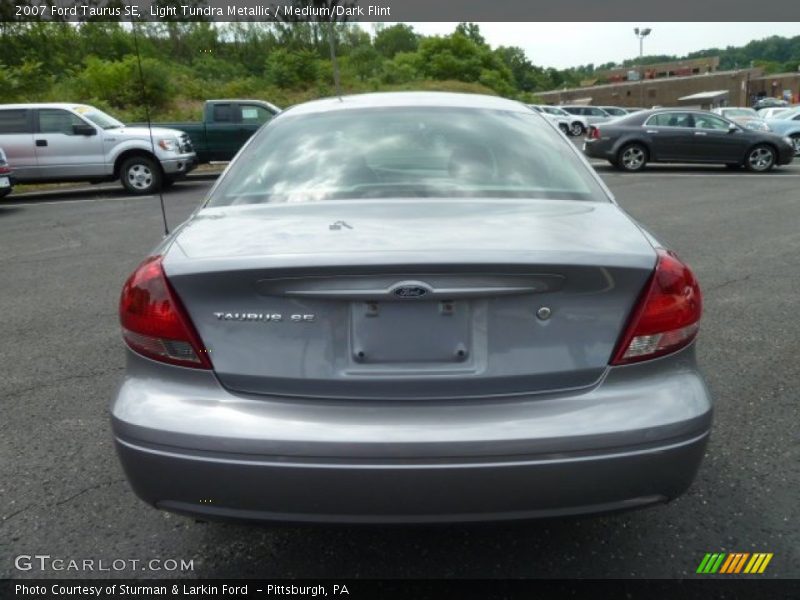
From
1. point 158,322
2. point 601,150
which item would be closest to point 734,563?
point 158,322

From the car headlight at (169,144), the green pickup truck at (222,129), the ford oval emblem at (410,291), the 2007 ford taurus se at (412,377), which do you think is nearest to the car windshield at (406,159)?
the 2007 ford taurus se at (412,377)

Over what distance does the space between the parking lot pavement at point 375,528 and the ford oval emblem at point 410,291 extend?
2.14 ft

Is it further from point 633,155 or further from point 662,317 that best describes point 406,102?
point 633,155

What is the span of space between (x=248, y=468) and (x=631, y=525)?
1.53m

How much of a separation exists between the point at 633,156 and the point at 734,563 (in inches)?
621

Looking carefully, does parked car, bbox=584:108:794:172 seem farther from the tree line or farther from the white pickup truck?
the tree line

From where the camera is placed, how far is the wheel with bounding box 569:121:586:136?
38.9 metres

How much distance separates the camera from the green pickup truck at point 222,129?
659 inches

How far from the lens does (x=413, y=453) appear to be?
1.85m

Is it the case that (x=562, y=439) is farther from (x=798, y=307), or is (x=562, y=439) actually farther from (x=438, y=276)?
(x=798, y=307)

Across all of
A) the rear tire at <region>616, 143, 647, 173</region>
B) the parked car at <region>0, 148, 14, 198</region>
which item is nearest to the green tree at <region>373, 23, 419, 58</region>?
the rear tire at <region>616, 143, 647, 173</region>

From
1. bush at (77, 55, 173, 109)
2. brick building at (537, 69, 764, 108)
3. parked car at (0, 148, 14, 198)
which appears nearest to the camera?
parked car at (0, 148, 14, 198)

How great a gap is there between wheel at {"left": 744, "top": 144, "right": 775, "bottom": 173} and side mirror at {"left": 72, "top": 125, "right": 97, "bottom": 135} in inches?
567

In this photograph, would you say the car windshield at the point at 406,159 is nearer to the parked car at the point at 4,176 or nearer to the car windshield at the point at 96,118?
the parked car at the point at 4,176
